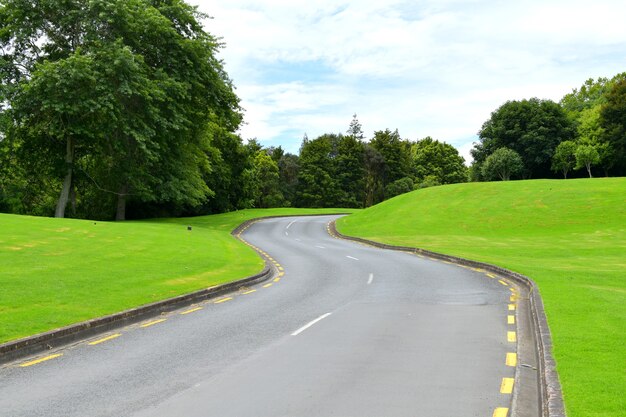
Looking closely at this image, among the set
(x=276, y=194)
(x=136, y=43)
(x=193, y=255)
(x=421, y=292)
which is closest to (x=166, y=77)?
(x=136, y=43)

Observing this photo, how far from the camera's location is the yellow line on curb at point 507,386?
6.54 meters

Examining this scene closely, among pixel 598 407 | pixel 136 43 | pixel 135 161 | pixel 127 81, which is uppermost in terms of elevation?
pixel 136 43

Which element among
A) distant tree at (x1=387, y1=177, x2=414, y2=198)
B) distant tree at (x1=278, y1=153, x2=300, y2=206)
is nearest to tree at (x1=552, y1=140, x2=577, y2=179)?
distant tree at (x1=387, y1=177, x2=414, y2=198)

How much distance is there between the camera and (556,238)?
36875mm

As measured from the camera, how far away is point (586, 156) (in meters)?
73.8

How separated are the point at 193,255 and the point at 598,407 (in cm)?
1895

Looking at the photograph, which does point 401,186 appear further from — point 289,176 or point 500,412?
point 500,412

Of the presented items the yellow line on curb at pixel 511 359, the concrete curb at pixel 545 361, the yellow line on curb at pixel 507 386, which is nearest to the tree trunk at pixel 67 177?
the concrete curb at pixel 545 361

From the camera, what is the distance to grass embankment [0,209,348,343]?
1080cm

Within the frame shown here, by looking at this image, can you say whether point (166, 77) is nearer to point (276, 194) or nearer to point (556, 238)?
point (556, 238)

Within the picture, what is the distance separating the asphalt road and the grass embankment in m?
1.27

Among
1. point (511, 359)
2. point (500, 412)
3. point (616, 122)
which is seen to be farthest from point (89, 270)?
point (616, 122)

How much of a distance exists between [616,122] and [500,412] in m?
80.9

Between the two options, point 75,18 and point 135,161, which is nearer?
point 75,18
